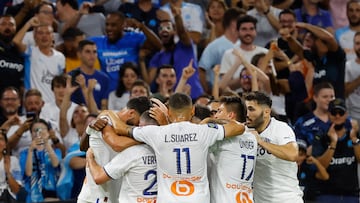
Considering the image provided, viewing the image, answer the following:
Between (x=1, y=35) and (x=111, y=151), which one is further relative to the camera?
(x=1, y=35)

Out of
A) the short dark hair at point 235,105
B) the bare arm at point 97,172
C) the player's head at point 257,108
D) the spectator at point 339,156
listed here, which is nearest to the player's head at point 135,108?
the bare arm at point 97,172

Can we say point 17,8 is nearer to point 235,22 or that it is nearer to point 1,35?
point 1,35

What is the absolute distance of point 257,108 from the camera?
1136 cm

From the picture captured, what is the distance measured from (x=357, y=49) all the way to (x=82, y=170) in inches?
199

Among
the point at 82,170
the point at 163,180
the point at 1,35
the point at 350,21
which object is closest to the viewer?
the point at 163,180

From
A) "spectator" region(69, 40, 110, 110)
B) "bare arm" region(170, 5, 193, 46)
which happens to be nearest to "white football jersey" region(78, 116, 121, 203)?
"spectator" region(69, 40, 110, 110)

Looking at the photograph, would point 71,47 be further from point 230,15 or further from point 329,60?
point 329,60

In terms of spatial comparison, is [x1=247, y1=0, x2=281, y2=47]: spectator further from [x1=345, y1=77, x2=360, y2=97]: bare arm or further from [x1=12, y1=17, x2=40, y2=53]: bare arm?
[x1=12, y1=17, x2=40, y2=53]: bare arm

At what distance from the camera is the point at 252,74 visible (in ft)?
49.9

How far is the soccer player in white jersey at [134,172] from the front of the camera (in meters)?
10.9

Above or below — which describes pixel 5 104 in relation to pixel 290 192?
above

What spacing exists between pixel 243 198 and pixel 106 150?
5.08 feet

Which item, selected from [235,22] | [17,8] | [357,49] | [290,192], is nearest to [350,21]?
[357,49]

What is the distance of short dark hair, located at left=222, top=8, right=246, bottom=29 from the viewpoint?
17359 millimetres
